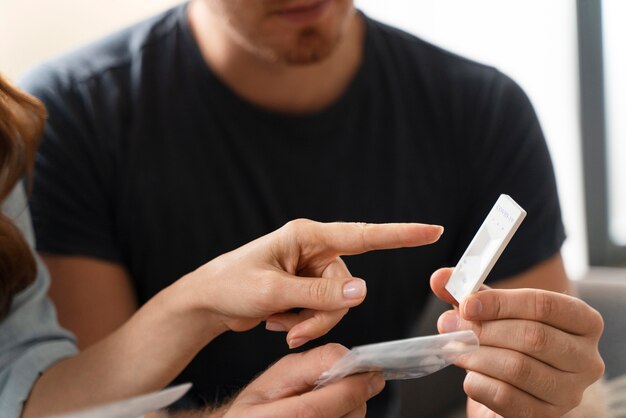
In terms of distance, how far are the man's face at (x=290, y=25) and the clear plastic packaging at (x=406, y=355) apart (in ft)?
1.63

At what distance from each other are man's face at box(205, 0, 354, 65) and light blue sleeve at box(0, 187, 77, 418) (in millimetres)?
350

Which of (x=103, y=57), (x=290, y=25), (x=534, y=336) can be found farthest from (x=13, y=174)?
(x=534, y=336)

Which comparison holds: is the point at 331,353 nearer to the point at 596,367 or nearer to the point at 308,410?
the point at 308,410

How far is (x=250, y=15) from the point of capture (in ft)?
3.80

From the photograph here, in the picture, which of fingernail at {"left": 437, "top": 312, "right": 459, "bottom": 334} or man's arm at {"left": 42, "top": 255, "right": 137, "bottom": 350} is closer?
fingernail at {"left": 437, "top": 312, "right": 459, "bottom": 334}

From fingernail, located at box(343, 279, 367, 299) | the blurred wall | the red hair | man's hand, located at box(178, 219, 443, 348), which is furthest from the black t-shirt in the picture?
the blurred wall

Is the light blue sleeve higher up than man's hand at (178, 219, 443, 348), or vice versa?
man's hand at (178, 219, 443, 348)

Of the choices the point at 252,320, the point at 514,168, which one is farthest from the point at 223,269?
the point at 514,168

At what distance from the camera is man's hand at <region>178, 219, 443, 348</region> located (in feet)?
2.52

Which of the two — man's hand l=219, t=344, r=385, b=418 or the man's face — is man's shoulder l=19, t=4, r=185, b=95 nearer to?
the man's face

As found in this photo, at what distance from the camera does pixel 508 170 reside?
126cm

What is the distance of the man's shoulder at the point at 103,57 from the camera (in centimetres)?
120

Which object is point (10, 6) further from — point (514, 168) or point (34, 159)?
point (514, 168)

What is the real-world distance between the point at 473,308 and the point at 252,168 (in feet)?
1.56
